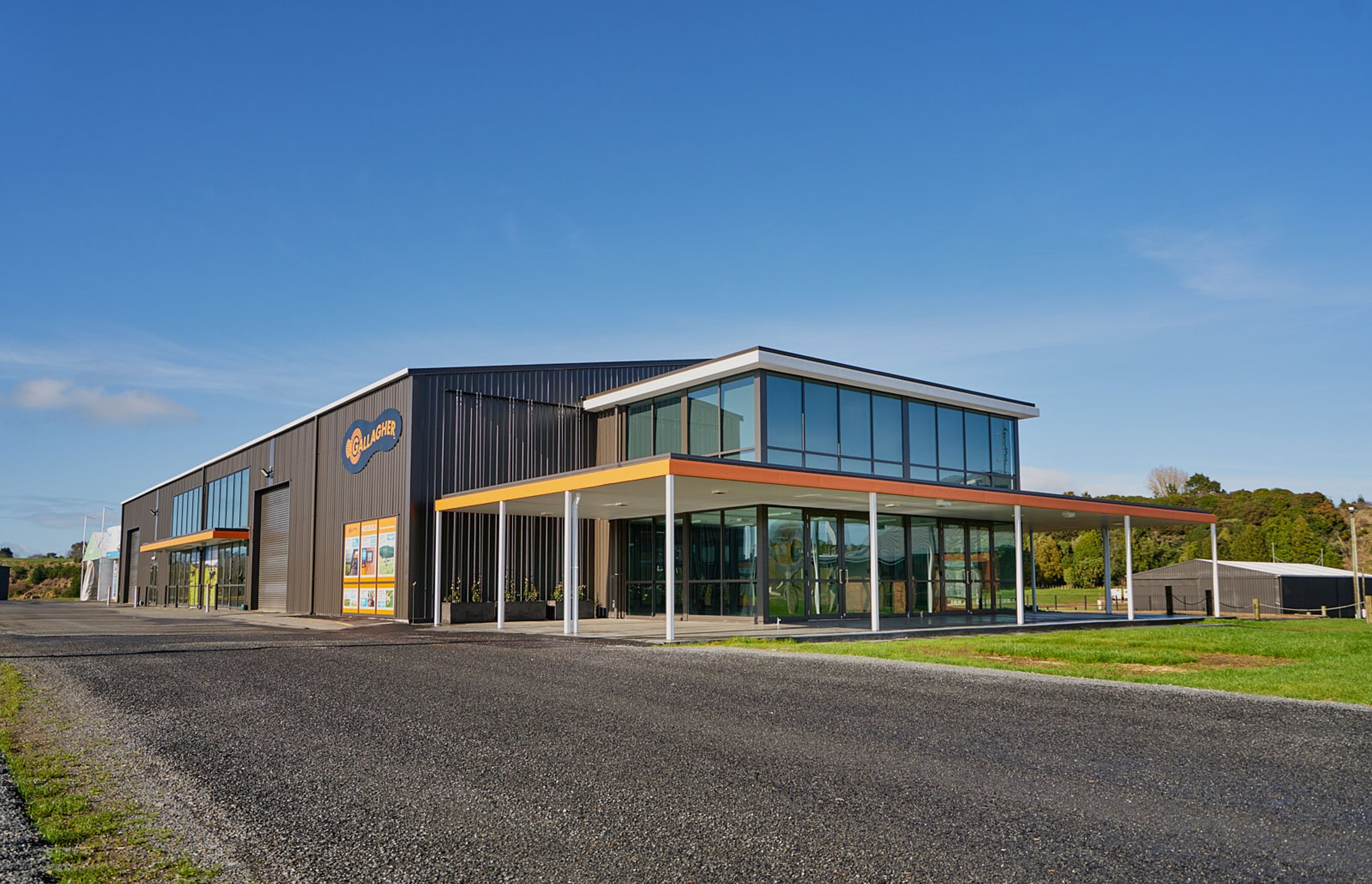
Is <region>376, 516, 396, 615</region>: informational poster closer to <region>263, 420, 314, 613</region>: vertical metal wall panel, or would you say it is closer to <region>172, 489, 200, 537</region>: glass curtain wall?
<region>263, 420, 314, 613</region>: vertical metal wall panel

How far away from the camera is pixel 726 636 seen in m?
17.5

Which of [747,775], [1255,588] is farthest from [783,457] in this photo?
[1255,588]

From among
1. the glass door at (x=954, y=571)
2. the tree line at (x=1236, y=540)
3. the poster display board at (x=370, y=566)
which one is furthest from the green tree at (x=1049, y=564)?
the poster display board at (x=370, y=566)

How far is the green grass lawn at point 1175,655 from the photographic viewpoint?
1065 cm

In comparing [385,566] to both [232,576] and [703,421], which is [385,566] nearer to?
[703,421]

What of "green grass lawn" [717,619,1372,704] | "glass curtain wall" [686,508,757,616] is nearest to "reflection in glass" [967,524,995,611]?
"green grass lawn" [717,619,1372,704]

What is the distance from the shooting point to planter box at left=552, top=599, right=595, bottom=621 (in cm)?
2536

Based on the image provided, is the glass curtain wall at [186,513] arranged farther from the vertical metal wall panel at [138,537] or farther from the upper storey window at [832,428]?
the upper storey window at [832,428]

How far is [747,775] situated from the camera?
620 cm

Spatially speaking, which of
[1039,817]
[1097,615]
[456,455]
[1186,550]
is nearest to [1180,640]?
[1097,615]

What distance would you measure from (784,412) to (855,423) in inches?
98.7

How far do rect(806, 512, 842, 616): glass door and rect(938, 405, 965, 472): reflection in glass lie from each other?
4546 mm

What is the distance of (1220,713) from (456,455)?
20.3 metres

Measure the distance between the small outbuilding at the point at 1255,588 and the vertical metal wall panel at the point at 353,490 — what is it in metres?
28.1
